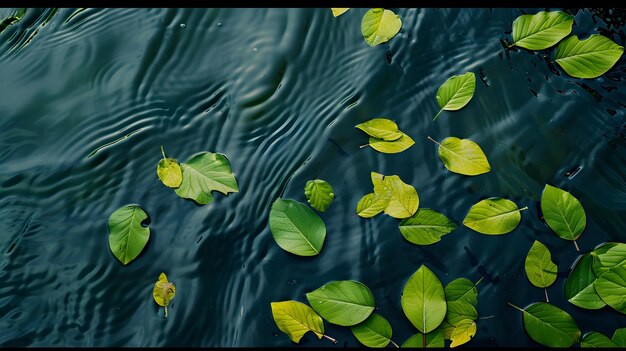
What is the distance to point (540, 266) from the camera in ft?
4.18

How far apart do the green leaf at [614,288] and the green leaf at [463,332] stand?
0.28 meters

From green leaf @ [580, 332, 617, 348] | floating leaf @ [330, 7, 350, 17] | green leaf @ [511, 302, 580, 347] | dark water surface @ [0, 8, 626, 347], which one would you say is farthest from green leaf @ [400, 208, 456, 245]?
floating leaf @ [330, 7, 350, 17]

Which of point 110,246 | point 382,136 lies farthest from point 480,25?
point 110,246

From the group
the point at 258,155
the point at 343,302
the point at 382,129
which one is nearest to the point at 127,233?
the point at 258,155

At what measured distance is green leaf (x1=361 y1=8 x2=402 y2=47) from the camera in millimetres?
1504

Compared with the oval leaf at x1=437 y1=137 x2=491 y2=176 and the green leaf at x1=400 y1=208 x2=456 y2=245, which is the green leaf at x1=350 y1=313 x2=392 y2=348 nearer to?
the green leaf at x1=400 y1=208 x2=456 y2=245

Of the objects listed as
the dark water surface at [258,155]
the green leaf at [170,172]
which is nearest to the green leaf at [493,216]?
the dark water surface at [258,155]

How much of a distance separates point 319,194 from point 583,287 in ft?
1.99

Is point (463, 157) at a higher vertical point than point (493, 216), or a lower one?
higher

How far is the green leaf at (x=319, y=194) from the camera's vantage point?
1340 mm

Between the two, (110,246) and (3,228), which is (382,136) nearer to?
(110,246)

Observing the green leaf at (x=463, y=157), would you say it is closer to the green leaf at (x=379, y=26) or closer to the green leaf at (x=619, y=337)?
the green leaf at (x=379, y=26)

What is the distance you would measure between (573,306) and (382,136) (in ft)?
1.85

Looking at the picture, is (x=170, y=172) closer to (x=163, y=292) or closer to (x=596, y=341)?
(x=163, y=292)
